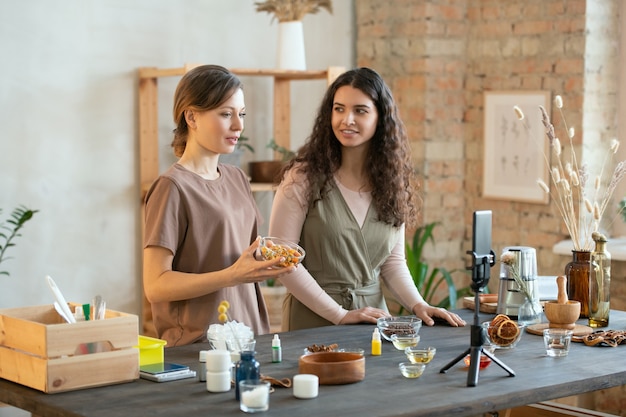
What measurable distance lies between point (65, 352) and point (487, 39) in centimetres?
414

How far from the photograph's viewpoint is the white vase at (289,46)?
5629 millimetres

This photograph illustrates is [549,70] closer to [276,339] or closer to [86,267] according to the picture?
[86,267]

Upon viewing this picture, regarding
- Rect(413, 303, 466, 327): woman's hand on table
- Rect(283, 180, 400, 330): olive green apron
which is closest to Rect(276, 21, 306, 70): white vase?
Rect(283, 180, 400, 330): olive green apron

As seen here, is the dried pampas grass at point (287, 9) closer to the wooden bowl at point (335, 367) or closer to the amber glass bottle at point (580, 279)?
the amber glass bottle at point (580, 279)

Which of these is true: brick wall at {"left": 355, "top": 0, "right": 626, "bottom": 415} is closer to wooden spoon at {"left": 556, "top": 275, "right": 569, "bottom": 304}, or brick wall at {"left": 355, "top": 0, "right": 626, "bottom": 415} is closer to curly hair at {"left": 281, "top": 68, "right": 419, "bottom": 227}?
curly hair at {"left": 281, "top": 68, "right": 419, "bottom": 227}

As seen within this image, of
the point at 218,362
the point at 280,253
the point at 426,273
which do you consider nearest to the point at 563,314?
the point at 280,253

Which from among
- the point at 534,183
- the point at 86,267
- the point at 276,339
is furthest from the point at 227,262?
the point at 534,183

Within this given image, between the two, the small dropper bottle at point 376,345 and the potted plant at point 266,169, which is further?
the potted plant at point 266,169

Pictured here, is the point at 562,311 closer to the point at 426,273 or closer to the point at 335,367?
the point at 335,367

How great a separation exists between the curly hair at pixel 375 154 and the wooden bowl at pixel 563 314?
0.66 meters

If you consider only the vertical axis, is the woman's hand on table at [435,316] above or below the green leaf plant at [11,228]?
below

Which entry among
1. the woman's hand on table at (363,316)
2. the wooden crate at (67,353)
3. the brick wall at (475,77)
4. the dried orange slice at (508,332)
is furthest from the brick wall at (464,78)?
the wooden crate at (67,353)

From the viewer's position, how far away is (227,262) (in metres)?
3.14

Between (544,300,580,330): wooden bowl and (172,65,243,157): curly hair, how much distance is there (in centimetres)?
127
